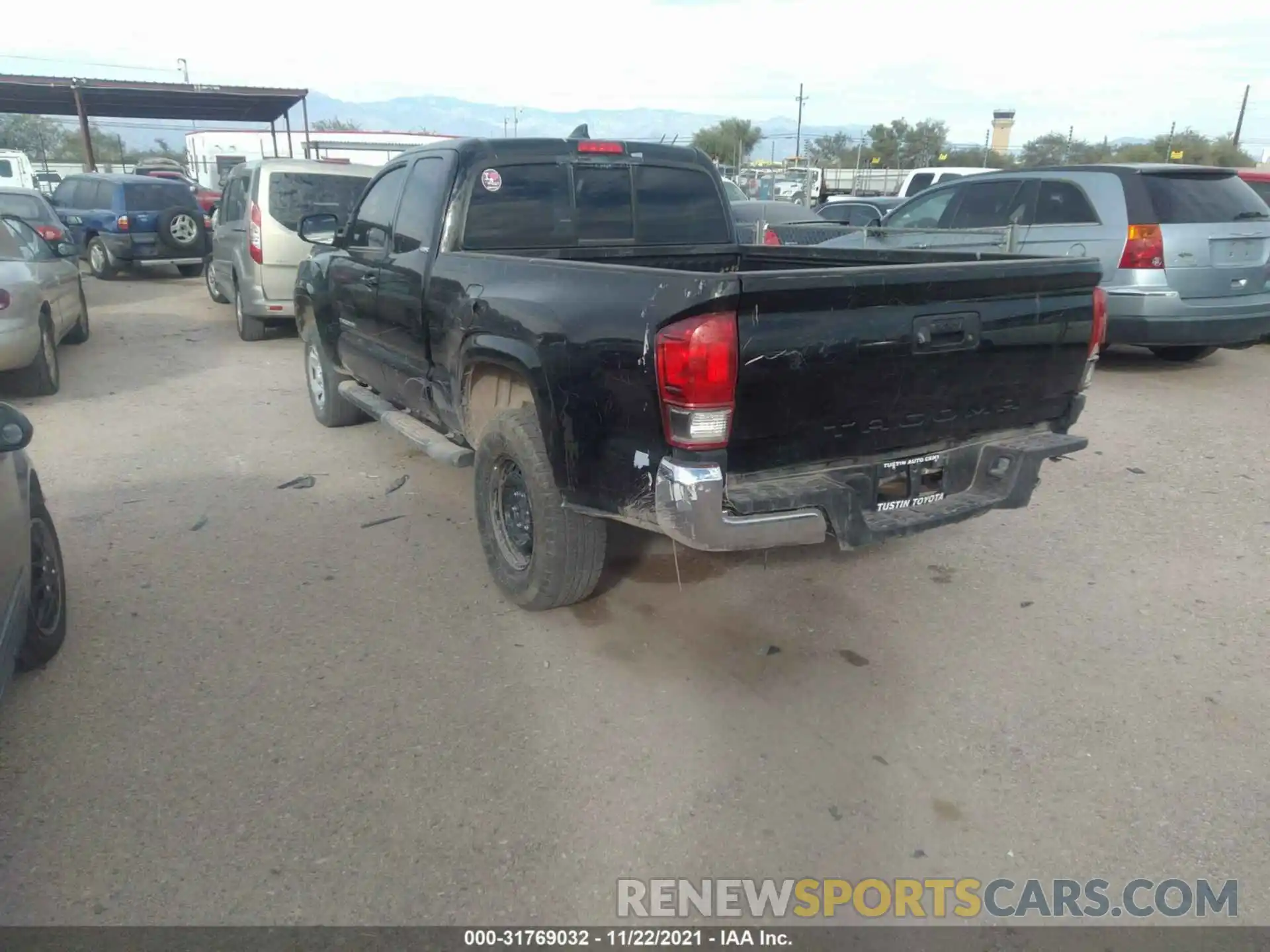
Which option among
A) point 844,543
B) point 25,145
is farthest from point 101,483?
point 25,145

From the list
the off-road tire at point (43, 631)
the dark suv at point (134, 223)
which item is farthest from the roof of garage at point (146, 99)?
the off-road tire at point (43, 631)

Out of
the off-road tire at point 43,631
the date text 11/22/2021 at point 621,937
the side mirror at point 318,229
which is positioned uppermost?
the side mirror at point 318,229

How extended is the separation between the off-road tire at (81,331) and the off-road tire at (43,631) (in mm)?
7020

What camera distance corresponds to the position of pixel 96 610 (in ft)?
13.5

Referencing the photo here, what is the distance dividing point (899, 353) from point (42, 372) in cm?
757

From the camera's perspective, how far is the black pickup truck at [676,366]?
3.05 metres

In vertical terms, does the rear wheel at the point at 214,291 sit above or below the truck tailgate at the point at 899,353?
below

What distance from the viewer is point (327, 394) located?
6793 millimetres

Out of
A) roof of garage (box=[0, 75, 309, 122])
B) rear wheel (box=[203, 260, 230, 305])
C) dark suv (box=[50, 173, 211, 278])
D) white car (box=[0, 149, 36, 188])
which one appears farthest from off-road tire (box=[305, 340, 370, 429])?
white car (box=[0, 149, 36, 188])

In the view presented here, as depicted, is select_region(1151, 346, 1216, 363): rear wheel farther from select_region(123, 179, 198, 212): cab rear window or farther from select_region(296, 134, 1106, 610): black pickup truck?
select_region(123, 179, 198, 212): cab rear window

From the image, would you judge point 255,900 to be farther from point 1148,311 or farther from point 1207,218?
point 1207,218

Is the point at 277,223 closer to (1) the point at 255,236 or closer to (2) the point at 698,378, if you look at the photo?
(1) the point at 255,236

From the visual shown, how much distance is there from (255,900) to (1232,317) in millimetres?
8559

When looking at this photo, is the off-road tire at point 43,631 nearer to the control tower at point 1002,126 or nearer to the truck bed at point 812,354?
the truck bed at point 812,354
